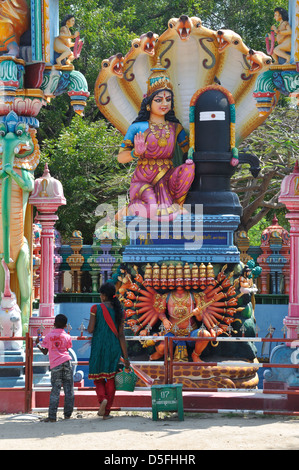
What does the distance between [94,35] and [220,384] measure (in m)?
10.5

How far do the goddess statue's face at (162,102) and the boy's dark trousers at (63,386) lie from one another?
15.6 feet

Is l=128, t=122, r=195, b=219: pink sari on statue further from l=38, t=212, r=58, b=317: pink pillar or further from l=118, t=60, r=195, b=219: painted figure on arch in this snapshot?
l=38, t=212, r=58, b=317: pink pillar

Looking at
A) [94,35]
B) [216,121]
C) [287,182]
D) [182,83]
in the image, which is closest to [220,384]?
[287,182]

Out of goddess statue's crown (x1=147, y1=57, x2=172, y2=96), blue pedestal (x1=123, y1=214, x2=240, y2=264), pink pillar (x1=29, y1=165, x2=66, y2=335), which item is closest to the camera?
pink pillar (x1=29, y1=165, x2=66, y2=335)

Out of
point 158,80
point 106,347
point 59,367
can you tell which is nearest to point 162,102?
point 158,80

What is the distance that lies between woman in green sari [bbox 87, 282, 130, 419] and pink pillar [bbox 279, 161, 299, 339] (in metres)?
3.44

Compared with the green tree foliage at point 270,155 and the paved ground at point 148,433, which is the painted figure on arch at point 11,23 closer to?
the paved ground at point 148,433

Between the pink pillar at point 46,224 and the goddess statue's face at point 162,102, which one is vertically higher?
the goddess statue's face at point 162,102

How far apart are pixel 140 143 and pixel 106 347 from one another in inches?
171

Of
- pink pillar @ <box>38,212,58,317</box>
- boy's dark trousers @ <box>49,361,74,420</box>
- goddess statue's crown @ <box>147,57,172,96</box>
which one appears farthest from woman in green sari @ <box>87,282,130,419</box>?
goddess statue's crown @ <box>147,57,172,96</box>

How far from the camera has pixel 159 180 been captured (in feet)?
41.9

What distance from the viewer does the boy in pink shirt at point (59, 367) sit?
8977 millimetres

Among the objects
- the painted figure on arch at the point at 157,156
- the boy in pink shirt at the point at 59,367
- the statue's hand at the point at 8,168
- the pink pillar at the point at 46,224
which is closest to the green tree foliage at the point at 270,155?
the painted figure on arch at the point at 157,156

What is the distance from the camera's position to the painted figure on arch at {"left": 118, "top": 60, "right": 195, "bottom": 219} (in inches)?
498
